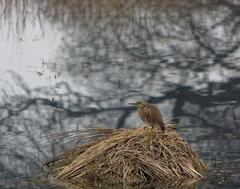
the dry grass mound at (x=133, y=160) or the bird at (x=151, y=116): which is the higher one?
the bird at (x=151, y=116)

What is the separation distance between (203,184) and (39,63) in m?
6.86

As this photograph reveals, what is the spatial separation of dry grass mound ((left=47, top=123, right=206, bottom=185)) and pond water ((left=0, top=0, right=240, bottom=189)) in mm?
235

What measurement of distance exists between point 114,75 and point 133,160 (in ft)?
16.4

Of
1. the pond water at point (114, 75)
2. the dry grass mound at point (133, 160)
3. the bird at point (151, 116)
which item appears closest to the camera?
the dry grass mound at point (133, 160)

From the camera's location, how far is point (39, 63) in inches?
539

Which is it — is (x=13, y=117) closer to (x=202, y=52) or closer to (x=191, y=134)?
(x=191, y=134)

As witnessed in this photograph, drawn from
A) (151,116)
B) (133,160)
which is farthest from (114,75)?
(133,160)

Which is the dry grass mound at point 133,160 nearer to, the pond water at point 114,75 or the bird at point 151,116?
the bird at point 151,116

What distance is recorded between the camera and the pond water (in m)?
8.90

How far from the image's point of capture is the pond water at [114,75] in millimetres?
8898

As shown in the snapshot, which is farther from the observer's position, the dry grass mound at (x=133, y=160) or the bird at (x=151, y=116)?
the bird at (x=151, y=116)

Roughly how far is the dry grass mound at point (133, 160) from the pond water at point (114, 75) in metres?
0.23

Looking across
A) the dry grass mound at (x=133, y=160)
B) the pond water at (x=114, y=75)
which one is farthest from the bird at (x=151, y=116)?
the pond water at (x=114, y=75)

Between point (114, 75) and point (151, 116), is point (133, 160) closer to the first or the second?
point (151, 116)
